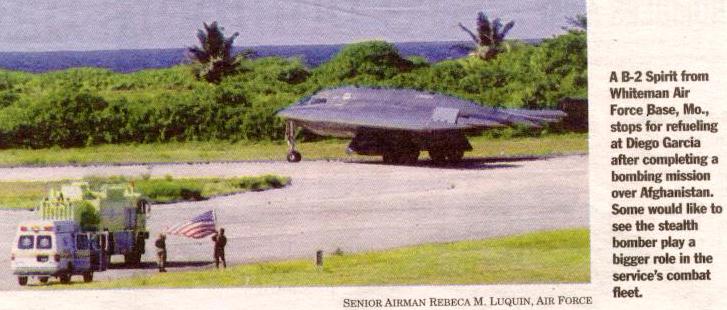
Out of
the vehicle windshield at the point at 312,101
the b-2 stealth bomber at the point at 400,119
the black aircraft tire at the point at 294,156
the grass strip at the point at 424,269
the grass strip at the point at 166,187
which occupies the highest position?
the vehicle windshield at the point at 312,101

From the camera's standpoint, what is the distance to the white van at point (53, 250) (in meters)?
4.64

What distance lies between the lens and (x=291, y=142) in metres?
5.05

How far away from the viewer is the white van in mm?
4637

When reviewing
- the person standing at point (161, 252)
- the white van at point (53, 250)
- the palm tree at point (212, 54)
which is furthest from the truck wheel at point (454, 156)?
the white van at point (53, 250)

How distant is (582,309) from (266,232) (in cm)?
125

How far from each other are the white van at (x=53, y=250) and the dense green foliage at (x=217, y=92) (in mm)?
504

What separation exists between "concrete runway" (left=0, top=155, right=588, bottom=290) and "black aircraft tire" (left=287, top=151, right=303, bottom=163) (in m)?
0.02

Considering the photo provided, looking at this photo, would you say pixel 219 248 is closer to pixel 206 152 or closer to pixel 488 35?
pixel 206 152

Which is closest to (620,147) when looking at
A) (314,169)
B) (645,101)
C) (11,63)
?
(645,101)

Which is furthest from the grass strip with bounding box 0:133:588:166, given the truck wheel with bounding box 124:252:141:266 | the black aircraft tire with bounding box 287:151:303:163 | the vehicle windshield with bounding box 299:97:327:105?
the truck wheel with bounding box 124:252:141:266

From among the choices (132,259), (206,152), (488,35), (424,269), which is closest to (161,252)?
(132,259)

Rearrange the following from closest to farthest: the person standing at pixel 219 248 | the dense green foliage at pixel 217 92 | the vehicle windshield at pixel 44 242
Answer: the vehicle windshield at pixel 44 242 < the person standing at pixel 219 248 < the dense green foliage at pixel 217 92

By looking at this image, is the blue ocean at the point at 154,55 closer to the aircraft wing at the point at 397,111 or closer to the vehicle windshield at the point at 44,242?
the aircraft wing at the point at 397,111

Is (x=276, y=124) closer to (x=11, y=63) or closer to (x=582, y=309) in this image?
(x=11, y=63)
